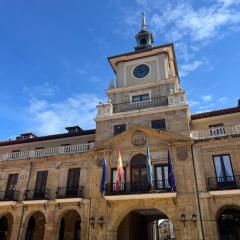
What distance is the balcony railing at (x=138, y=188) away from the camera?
62.8ft

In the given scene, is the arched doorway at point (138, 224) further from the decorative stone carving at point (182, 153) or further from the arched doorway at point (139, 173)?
the decorative stone carving at point (182, 153)

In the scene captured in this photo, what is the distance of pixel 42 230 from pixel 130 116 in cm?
1287

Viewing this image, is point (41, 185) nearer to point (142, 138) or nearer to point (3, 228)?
point (3, 228)

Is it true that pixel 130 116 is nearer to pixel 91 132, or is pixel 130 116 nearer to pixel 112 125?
pixel 112 125

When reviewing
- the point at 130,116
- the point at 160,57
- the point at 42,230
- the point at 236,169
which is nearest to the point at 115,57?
the point at 160,57

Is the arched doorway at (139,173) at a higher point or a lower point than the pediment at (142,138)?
lower

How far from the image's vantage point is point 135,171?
68.6 feet

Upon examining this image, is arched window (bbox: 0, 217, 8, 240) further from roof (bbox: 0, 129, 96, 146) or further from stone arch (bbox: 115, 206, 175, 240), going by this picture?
stone arch (bbox: 115, 206, 175, 240)

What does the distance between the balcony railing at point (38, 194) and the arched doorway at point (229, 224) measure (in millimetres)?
13574

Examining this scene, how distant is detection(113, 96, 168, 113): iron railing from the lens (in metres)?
23.3

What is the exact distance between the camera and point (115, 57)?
27969 mm

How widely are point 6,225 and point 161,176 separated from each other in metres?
15.6

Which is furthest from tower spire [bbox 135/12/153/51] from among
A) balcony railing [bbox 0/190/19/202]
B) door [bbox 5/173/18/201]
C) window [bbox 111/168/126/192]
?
balcony railing [bbox 0/190/19/202]

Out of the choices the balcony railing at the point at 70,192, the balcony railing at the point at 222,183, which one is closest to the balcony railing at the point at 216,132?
the balcony railing at the point at 222,183
